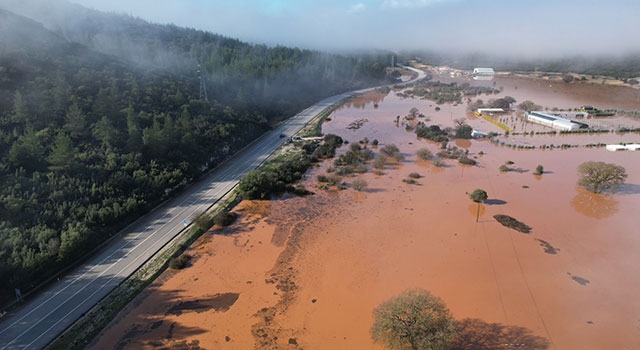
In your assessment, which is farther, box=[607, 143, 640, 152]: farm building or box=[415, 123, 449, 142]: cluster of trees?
box=[415, 123, 449, 142]: cluster of trees

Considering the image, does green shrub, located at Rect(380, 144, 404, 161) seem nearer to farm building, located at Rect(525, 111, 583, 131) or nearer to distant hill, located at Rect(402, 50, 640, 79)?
farm building, located at Rect(525, 111, 583, 131)

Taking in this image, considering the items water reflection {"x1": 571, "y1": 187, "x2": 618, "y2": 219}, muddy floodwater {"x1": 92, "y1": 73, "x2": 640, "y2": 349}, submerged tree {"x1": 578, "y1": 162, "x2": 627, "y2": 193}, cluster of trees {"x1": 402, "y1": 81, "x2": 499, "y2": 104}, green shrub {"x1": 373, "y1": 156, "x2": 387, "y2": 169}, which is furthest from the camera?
cluster of trees {"x1": 402, "y1": 81, "x2": 499, "y2": 104}

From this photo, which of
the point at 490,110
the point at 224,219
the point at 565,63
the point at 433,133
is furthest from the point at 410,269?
the point at 565,63

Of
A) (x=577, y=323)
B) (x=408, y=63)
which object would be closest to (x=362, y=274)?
(x=577, y=323)

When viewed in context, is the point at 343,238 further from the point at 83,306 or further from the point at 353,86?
the point at 353,86

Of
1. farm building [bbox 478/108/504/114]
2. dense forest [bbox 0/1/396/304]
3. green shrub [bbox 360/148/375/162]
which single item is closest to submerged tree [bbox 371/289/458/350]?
dense forest [bbox 0/1/396/304]

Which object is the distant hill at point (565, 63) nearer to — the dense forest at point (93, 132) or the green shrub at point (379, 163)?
the dense forest at point (93, 132)
